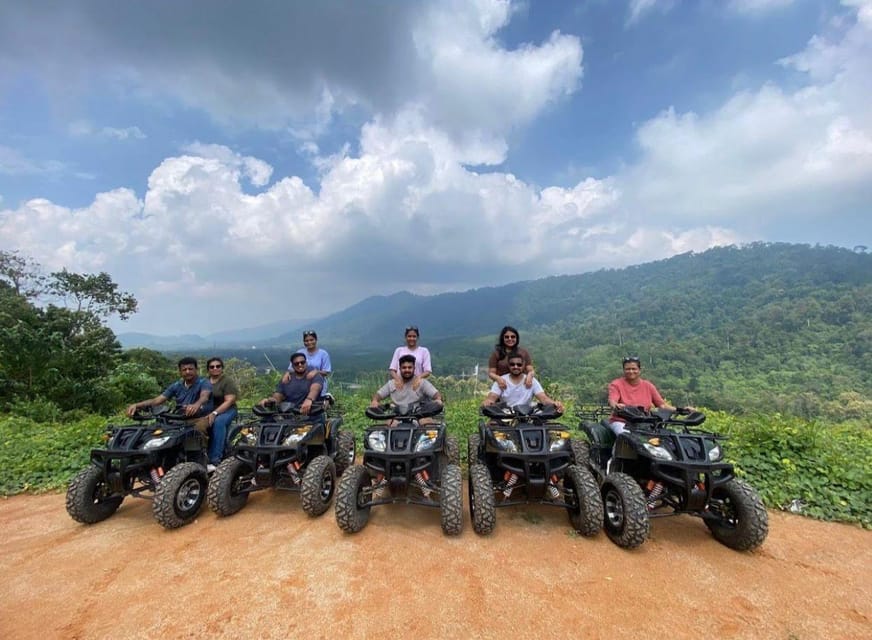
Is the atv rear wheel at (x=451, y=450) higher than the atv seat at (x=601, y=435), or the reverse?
the atv seat at (x=601, y=435)

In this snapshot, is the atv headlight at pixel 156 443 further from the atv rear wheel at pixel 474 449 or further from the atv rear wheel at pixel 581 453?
the atv rear wheel at pixel 581 453

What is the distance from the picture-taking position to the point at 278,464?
13.7ft

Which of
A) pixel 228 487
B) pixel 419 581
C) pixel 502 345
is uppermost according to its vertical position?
pixel 502 345

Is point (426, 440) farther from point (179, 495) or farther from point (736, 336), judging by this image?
point (736, 336)

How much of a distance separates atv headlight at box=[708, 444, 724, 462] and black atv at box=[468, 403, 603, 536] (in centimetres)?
105

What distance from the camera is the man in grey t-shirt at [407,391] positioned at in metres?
4.91

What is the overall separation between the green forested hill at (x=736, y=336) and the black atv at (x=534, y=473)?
1502cm

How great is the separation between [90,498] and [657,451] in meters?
5.62

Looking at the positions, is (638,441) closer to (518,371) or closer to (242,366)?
(518,371)

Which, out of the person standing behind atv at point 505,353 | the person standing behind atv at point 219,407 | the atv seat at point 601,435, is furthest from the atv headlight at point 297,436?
the atv seat at point 601,435

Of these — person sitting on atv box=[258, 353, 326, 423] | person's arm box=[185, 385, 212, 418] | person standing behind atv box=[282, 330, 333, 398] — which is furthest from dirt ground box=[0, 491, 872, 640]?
person standing behind atv box=[282, 330, 333, 398]

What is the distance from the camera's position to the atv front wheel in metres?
3.89

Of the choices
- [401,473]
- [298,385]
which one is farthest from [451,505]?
[298,385]

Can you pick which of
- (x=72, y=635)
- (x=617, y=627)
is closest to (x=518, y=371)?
(x=617, y=627)
